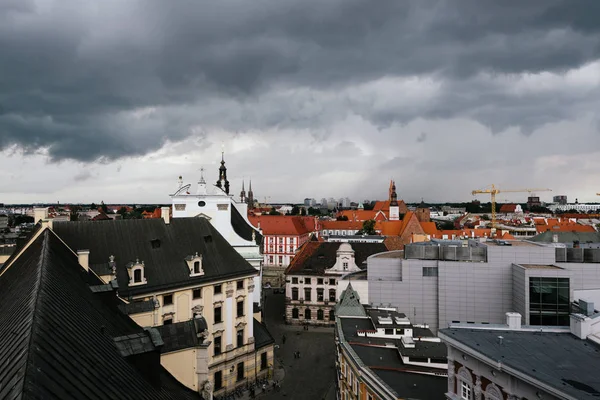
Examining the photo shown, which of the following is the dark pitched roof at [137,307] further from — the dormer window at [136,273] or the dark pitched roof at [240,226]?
the dark pitched roof at [240,226]

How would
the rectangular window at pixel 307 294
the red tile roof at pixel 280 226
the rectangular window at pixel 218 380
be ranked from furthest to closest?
1. the red tile roof at pixel 280 226
2. the rectangular window at pixel 307 294
3. the rectangular window at pixel 218 380

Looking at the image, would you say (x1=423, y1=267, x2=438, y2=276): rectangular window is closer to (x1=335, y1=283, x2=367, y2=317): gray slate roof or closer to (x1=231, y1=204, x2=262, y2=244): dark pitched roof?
(x1=335, y1=283, x2=367, y2=317): gray slate roof

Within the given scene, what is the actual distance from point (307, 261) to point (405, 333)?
2970cm

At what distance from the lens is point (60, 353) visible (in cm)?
823

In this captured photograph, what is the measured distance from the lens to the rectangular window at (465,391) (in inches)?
648

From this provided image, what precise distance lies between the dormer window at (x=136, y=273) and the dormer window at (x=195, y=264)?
351cm

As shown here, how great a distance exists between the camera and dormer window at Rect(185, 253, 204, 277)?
33628 mm

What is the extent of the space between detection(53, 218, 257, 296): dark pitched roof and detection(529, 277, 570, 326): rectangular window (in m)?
22.1

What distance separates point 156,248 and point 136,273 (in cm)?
344

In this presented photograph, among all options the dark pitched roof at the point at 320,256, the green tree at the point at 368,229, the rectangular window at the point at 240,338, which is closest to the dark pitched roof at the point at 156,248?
the rectangular window at the point at 240,338

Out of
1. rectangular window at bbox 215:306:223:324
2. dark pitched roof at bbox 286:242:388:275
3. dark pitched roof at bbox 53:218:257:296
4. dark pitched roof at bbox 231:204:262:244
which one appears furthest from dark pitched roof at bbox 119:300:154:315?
dark pitched roof at bbox 286:242:388:275

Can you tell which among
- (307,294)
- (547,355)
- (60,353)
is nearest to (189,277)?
(307,294)

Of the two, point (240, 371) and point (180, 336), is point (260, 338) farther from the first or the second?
point (180, 336)

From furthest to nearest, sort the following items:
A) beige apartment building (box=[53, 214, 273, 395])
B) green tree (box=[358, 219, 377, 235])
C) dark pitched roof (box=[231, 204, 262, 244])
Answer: green tree (box=[358, 219, 377, 235]), dark pitched roof (box=[231, 204, 262, 244]), beige apartment building (box=[53, 214, 273, 395])
